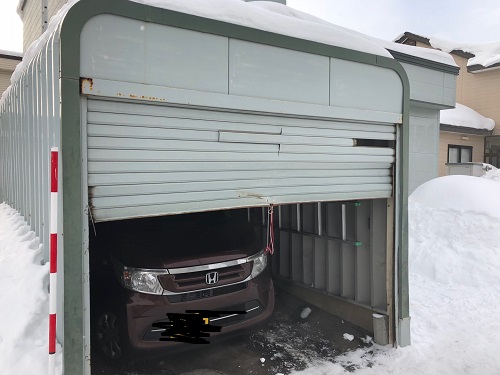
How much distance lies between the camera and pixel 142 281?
3463 millimetres

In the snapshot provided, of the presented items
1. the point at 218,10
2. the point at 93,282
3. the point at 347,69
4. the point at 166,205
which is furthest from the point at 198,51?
the point at 93,282

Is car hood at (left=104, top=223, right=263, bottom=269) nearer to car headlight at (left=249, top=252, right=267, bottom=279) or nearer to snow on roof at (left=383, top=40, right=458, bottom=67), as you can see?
car headlight at (left=249, top=252, right=267, bottom=279)

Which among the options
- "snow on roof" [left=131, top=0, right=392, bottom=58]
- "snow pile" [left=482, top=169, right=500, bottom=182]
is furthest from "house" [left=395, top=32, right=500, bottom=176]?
"snow on roof" [left=131, top=0, right=392, bottom=58]

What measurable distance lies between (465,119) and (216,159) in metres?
16.7

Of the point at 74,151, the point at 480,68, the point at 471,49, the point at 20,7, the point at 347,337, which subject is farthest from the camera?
the point at 471,49

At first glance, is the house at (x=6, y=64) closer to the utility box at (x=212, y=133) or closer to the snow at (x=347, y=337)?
the utility box at (x=212, y=133)

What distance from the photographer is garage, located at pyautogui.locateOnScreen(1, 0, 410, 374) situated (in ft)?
8.23

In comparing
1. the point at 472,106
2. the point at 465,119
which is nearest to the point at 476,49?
the point at 472,106

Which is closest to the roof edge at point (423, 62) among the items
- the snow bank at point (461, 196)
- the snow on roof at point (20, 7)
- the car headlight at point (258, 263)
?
the snow bank at point (461, 196)

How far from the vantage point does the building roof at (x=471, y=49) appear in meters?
17.4

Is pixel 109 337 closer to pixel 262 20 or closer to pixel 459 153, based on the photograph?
pixel 262 20

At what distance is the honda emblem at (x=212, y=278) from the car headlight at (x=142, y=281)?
1.42 feet

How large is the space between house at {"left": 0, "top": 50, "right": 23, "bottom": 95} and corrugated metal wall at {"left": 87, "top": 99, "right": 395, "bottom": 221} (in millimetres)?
10555

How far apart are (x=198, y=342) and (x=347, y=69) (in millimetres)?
2967
